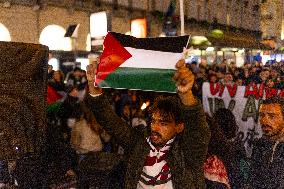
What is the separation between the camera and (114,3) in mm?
23750

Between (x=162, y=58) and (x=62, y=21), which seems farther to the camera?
(x=62, y=21)

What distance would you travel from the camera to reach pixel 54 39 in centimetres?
1931

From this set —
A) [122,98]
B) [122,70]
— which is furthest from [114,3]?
[122,70]

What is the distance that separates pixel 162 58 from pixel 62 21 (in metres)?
17.6

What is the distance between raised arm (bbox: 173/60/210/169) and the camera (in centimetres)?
238

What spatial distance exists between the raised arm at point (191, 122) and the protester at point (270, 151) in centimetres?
83

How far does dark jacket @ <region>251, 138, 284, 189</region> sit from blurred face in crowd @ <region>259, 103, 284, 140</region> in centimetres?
9

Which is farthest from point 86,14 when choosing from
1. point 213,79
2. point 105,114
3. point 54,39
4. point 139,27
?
point 105,114

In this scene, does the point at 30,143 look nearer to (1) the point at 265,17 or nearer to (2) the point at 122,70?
(2) the point at 122,70

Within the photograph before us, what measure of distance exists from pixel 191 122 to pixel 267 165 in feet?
3.61

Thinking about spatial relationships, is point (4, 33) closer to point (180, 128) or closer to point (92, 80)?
point (92, 80)

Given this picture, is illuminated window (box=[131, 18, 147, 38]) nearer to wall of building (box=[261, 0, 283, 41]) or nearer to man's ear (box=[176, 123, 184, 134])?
man's ear (box=[176, 123, 184, 134])

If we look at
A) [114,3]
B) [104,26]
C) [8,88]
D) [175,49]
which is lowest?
[8,88]

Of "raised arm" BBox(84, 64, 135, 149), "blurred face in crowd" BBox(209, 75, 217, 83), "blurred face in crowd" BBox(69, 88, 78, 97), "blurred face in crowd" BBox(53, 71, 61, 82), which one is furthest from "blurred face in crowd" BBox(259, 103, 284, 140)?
"blurred face in crowd" BBox(209, 75, 217, 83)
